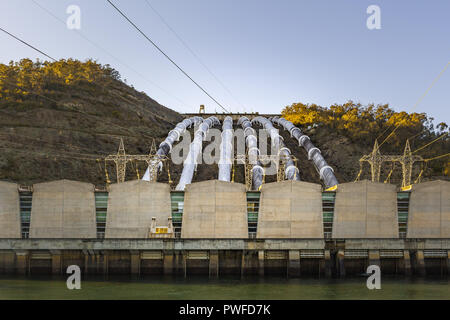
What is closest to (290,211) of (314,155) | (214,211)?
(214,211)

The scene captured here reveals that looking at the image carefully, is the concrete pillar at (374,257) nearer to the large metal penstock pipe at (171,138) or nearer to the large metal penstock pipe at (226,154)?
the large metal penstock pipe at (226,154)

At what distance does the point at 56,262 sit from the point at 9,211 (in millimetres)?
7377

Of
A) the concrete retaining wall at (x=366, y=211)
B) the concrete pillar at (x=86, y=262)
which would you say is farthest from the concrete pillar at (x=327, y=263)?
the concrete pillar at (x=86, y=262)

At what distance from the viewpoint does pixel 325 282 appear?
126 ft

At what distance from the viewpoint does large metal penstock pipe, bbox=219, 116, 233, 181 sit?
73188mm

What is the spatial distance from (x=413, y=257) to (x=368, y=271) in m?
5.24

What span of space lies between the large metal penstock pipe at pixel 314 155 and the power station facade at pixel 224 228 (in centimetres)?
2514

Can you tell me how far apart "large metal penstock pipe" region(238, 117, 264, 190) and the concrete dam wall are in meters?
21.8

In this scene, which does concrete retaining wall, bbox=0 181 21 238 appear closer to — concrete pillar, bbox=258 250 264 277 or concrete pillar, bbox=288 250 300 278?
concrete pillar, bbox=258 250 264 277

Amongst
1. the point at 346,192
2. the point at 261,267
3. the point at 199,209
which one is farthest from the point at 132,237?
the point at 346,192

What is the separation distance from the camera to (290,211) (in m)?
44.5

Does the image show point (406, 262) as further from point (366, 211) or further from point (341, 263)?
point (341, 263)

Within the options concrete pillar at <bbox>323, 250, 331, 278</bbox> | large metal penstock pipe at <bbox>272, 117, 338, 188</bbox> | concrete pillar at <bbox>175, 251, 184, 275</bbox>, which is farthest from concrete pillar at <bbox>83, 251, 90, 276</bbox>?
large metal penstock pipe at <bbox>272, 117, 338, 188</bbox>

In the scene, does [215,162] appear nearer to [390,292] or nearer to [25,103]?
[25,103]
